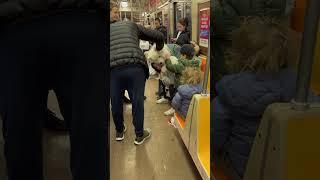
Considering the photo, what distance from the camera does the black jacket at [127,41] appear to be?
8.63 ft

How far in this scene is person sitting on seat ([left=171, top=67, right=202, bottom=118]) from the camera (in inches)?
127

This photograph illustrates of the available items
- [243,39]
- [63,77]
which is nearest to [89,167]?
[63,77]

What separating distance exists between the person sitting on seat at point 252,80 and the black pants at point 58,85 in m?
0.50

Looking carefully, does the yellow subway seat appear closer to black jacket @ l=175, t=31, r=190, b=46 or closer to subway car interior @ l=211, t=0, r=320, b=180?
subway car interior @ l=211, t=0, r=320, b=180

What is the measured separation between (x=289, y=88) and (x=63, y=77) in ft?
2.75

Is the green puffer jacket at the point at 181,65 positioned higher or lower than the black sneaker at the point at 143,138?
higher

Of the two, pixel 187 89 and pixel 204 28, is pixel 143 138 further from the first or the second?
pixel 204 28

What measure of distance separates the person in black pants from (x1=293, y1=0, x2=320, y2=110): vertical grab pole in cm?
202

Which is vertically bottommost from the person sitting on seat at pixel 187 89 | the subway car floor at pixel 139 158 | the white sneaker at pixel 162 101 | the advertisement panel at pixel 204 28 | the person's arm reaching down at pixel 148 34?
the subway car floor at pixel 139 158

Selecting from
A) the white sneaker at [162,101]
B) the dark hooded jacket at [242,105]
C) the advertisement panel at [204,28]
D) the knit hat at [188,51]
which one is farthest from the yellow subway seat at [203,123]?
the white sneaker at [162,101]

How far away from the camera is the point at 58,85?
48.6 inches

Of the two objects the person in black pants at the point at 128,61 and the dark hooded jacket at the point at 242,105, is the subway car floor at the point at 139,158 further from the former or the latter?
the dark hooded jacket at the point at 242,105

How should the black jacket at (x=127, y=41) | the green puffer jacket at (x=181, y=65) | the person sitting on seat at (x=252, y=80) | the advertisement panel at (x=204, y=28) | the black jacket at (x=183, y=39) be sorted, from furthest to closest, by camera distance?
the black jacket at (x=183, y=39) → the advertisement panel at (x=204, y=28) → the green puffer jacket at (x=181, y=65) → the black jacket at (x=127, y=41) → the person sitting on seat at (x=252, y=80)

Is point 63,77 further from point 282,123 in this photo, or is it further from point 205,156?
point 205,156
